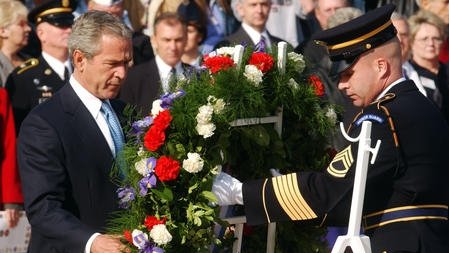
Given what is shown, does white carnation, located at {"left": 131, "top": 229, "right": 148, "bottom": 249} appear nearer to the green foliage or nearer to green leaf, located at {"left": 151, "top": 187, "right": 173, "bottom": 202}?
the green foliage

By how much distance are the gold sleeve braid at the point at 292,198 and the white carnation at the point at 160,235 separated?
2.32 feet

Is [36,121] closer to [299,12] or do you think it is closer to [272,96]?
[272,96]

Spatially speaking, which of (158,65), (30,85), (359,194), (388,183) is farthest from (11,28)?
(359,194)

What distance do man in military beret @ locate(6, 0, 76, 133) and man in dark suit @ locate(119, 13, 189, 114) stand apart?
60cm

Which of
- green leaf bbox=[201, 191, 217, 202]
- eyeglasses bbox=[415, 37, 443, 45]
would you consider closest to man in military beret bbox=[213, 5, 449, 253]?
green leaf bbox=[201, 191, 217, 202]

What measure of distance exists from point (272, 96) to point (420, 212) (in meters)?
1.03

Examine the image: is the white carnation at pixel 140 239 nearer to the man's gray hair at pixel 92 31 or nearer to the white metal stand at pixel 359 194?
the white metal stand at pixel 359 194

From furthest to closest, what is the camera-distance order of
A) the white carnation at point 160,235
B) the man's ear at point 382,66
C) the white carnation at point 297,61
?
the white carnation at point 297,61 < the man's ear at point 382,66 < the white carnation at point 160,235

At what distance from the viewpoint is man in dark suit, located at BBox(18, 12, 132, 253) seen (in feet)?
19.5

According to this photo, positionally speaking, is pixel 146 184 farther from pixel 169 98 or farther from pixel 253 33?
pixel 253 33

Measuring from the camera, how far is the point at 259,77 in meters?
6.07

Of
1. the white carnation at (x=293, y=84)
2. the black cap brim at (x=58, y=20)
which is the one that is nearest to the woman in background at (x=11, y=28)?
the black cap brim at (x=58, y=20)

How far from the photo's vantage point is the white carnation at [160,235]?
573 centimetres

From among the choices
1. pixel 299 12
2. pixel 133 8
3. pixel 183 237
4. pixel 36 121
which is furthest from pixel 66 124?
pixel 299 12
